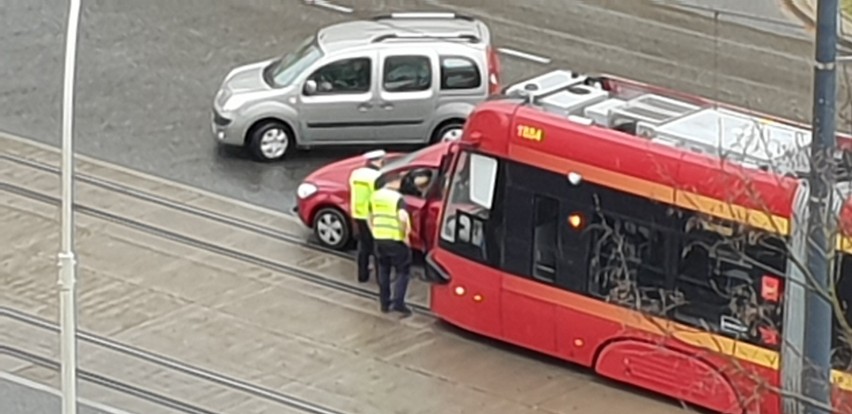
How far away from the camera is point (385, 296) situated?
19531 mm

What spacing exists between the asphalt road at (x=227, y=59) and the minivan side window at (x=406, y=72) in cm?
115

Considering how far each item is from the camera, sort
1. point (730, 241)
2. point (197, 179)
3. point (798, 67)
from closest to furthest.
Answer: point (730, 241) → point (197, 179) → point (798, 67)

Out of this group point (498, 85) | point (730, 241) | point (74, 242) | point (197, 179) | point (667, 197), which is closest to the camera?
point (730, 241)

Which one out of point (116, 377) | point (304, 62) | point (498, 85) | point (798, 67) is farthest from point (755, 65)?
point (116, 377)

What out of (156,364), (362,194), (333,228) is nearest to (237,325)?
(156,364)

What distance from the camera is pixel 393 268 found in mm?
19453

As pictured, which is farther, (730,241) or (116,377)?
(116,377)

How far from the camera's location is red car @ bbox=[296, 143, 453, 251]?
65.6 feet

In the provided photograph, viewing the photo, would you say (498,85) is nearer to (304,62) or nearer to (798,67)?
(304,62)

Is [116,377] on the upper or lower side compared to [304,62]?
lower

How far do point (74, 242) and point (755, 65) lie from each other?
10020mm

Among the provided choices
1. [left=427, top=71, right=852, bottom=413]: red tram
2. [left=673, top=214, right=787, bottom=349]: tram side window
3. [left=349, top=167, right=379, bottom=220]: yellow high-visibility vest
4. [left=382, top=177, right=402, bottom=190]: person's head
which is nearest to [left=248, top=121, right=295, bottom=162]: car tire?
[left=382, top=177, right=402, bottom=190]: person's head

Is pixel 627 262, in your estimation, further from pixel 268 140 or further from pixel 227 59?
pixel 227 59

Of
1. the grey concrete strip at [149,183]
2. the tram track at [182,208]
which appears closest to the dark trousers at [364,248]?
the tram track at [182,208]
